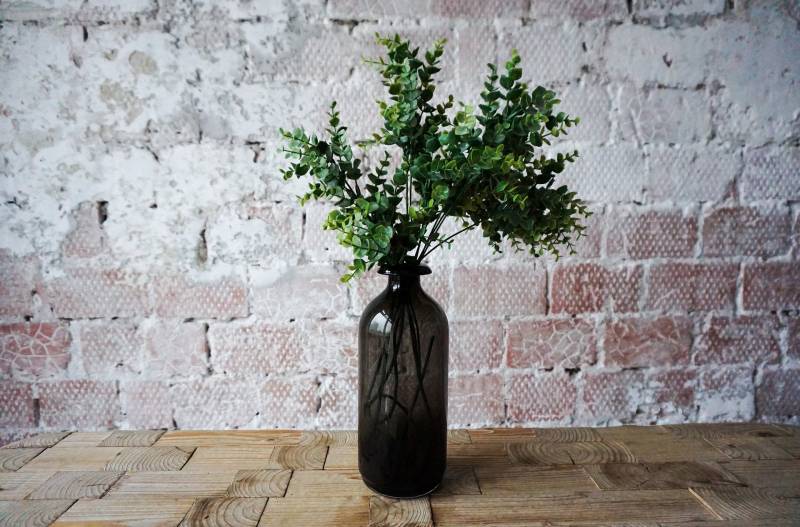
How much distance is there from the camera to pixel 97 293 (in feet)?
3.72

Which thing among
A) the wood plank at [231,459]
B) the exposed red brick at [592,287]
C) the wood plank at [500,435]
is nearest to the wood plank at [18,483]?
the wood plank at [231,459]

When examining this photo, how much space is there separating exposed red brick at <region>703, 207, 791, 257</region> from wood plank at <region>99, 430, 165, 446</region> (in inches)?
48.4

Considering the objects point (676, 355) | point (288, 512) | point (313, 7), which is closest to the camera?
point (288, 512)

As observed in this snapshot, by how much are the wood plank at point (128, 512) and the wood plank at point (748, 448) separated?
953 millimetres

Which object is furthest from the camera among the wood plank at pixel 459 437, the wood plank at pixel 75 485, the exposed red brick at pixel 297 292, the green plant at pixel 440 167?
the exposed red brick at pixel 297 292

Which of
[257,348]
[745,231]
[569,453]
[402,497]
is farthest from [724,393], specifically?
[257,348]

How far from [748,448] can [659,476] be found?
0.24 m

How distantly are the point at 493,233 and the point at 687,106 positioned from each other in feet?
2.13

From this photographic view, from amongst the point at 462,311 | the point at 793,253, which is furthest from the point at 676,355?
the point at 462,311

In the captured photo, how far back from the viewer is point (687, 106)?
45.3 inches

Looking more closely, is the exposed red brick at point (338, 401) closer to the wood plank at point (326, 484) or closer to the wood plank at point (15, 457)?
the wood plank at point (326, 484)

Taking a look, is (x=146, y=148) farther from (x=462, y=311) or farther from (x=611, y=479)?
(x=611, y=479)

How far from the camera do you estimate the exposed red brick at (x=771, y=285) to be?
1.19 meters

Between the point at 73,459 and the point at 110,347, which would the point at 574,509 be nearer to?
the point at 73,459
